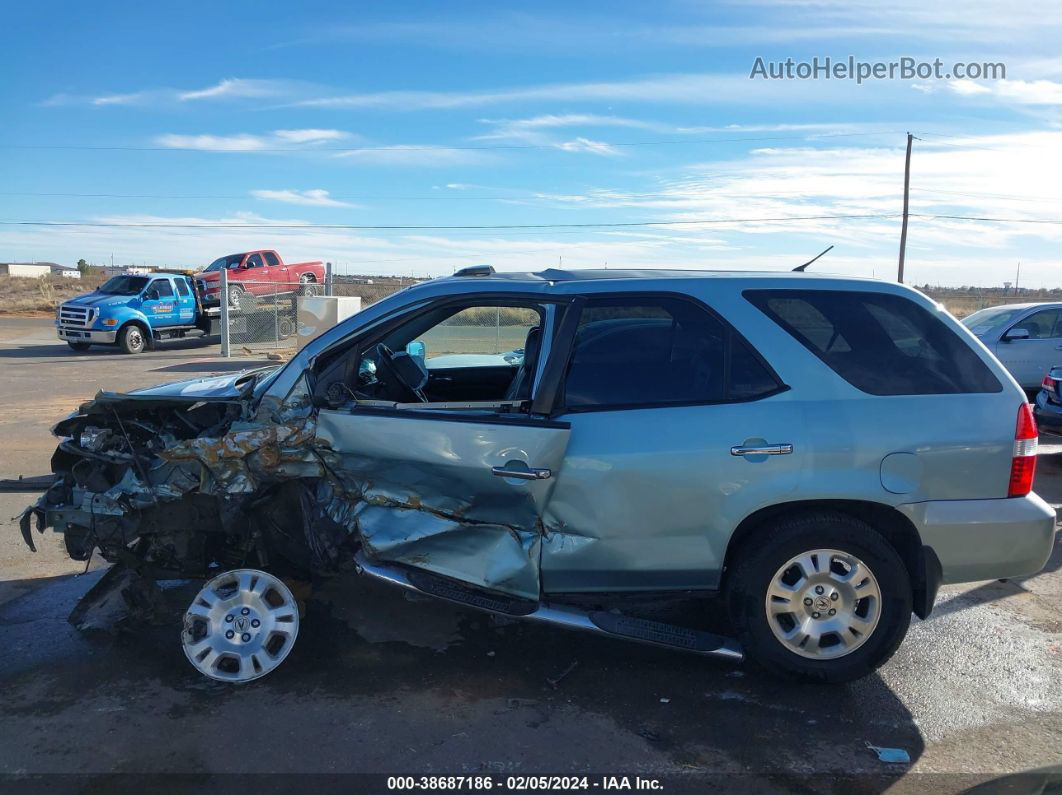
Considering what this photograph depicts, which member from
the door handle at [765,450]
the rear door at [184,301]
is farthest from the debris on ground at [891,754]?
the rear door at [184,301]

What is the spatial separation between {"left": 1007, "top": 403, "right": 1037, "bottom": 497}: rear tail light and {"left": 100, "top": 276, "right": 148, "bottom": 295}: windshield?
22.3 metres

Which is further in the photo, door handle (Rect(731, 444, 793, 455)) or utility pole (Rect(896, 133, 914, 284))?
utility pole (Rect(896, 133, 914, 284))

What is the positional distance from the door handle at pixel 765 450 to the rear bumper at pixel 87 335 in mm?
20883

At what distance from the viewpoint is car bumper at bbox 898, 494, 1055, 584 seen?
12.9 ft

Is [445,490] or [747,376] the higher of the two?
[747,376]

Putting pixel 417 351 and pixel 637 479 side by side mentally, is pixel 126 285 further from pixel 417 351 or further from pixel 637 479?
pixel 637 479

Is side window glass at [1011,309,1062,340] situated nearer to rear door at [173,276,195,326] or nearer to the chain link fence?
the chain link fence

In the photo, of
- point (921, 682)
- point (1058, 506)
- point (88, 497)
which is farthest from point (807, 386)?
point (1058, 506)

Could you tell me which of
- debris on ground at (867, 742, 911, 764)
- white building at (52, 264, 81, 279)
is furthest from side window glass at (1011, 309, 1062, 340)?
white building at (52, 264, 81, 279)

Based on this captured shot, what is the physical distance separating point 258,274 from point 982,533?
25.5m

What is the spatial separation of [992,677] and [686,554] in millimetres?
1729

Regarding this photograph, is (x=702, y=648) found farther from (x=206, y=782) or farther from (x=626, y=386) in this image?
A: (x=206, y=782)

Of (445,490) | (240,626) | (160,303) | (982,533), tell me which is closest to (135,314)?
(160,303)

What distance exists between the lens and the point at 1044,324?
1296cm
